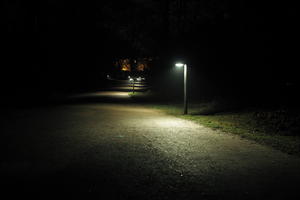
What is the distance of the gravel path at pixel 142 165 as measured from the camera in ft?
15.9

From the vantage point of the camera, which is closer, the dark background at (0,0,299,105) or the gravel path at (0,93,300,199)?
the gravel path at (0,93,300,199)

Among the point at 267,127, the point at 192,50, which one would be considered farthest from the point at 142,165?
the point at 192,50

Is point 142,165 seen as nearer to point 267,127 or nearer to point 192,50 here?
point 267,127

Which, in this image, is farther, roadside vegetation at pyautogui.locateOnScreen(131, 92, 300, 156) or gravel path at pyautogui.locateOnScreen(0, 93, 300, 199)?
roadside vegetation at pyautogui.locateOnScreen(131, 92, 300, 156)

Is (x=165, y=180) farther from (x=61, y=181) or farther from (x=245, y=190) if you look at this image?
(x=61, y=181)

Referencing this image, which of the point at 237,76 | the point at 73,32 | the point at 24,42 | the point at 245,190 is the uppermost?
the point at 73,32

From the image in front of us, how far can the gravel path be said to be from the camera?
4832 millimetres

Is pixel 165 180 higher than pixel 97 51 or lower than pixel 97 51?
lower

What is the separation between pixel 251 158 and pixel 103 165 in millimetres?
4047

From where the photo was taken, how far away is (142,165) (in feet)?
20.4

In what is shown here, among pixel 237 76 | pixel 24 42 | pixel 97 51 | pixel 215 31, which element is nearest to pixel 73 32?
pixel 97 51

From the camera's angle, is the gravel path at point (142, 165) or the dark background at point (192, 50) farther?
the dark background at point (192, 50)

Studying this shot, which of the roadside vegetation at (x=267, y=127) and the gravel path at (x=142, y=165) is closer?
the gravel path at (x=142, y=165)

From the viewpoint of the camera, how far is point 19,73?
94.0 feet
